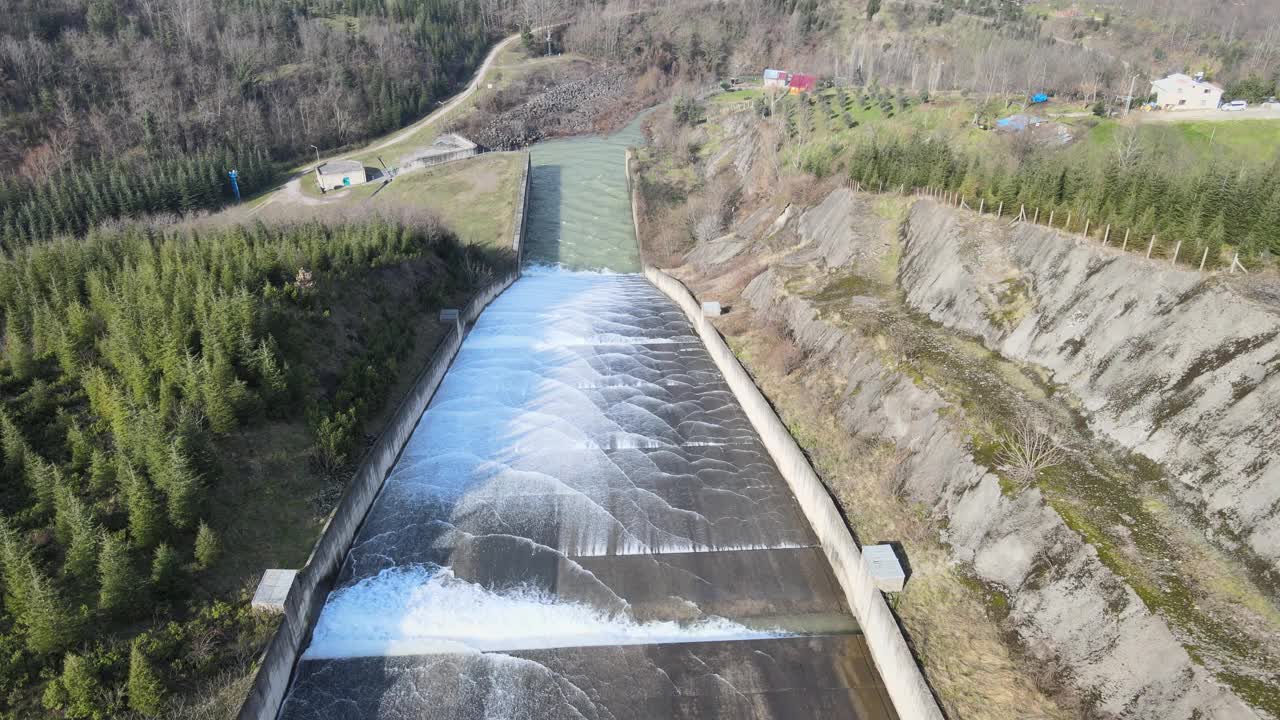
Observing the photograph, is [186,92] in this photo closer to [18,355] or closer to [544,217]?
[544,217]

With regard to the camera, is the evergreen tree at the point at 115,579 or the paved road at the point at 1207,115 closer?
the evergreen tree at the point at 115,579

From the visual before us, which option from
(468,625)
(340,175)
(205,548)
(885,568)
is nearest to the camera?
(205,548)

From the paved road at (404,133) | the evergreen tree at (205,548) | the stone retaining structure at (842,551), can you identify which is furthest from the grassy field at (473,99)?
the evergreen tree at (205,548)

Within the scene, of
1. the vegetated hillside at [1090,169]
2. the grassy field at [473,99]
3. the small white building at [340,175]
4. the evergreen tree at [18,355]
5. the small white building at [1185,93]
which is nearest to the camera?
the vegetated hillside at [1090,169]

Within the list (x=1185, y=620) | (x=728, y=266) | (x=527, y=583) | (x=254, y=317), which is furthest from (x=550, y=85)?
(x=1185, y=620)

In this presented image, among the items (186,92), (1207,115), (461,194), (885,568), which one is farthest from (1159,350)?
(186,92)

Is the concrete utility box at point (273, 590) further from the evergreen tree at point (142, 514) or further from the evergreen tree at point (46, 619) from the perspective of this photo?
the evergreen tree at point (46, 619)

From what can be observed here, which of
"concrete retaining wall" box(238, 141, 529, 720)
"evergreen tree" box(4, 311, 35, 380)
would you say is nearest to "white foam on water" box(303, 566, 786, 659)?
"concrete retaining wall" box(238, 141, 529, 720)
